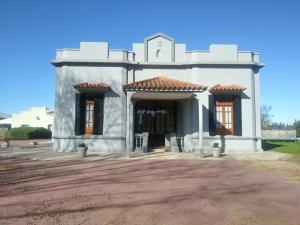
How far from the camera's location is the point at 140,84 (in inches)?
581

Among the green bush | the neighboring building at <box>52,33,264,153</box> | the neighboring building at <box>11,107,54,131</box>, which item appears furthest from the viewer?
the neighboring building at <box>11,107,54,131</box>

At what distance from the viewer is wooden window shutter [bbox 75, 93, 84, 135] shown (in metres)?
16.3

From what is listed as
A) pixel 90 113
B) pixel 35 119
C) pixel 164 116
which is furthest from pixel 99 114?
pixel 35 119

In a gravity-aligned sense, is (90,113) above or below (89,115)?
above

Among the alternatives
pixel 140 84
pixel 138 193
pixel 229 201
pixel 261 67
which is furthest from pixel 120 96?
pixel 229 201

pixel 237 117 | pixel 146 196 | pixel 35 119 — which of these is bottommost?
pixel 146 196

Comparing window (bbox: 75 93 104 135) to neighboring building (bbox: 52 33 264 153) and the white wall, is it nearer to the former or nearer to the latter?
neighboring building (bbox: 52 33 264 153)

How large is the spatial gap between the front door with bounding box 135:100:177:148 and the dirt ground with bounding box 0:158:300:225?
7535mm

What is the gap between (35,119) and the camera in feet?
171

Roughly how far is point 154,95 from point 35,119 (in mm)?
41696

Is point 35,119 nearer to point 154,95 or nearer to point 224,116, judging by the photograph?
point 154,95

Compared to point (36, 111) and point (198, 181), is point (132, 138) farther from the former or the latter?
point (36, 111)

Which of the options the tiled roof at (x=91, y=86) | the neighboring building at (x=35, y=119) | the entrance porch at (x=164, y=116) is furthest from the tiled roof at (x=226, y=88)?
the neighboring building at (x=35, y=119)

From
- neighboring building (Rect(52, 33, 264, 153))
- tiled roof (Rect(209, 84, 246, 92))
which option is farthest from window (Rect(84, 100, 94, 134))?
tiled roof (Rect(209, 84, 246, 92))
